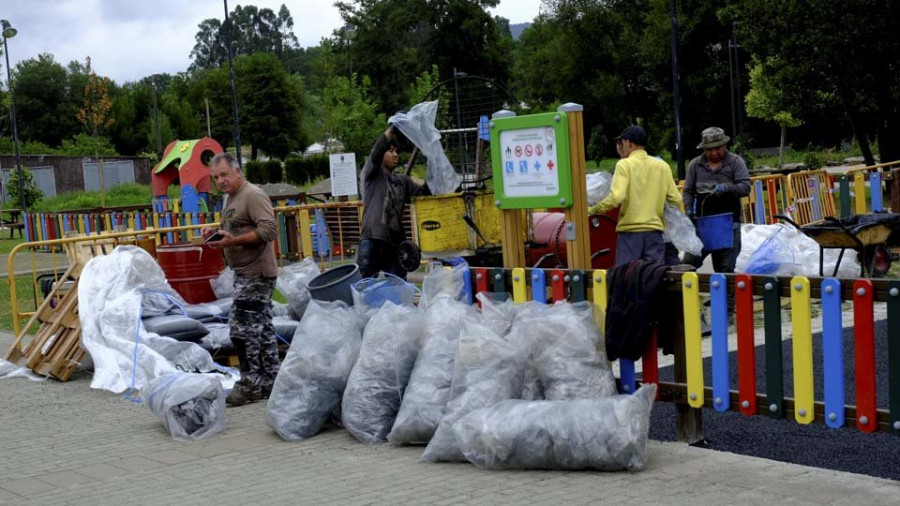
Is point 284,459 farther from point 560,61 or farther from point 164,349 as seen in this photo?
point 560,61

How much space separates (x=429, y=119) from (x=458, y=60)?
68475 millimetres

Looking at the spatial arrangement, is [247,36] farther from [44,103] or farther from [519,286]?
[519,286]

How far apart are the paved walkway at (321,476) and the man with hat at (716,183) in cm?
464

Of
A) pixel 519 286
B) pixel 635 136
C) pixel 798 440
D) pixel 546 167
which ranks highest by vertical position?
pixel 635 136

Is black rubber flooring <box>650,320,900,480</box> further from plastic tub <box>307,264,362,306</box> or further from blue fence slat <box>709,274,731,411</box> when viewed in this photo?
plastic tub <box>307,264,362,306</box>

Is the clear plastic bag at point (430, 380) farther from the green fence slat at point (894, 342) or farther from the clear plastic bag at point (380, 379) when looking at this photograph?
the green fence slat at point (894, 342)

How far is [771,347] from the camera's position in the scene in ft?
18.2

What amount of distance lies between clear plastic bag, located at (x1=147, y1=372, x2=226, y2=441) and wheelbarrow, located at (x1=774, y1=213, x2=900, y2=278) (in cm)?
641

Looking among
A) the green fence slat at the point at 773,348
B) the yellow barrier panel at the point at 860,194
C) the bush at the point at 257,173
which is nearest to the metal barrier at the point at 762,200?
the yellow barrier panel at the point at 860,194

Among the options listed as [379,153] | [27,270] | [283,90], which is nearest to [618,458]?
[379,153]

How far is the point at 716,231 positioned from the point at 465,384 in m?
4.98

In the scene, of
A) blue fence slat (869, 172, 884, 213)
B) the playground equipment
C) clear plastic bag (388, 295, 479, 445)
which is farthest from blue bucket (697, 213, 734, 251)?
the playground equipment

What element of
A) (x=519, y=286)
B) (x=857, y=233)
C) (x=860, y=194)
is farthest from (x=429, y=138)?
(x=860, y=194)

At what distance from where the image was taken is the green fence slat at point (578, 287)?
638cm
